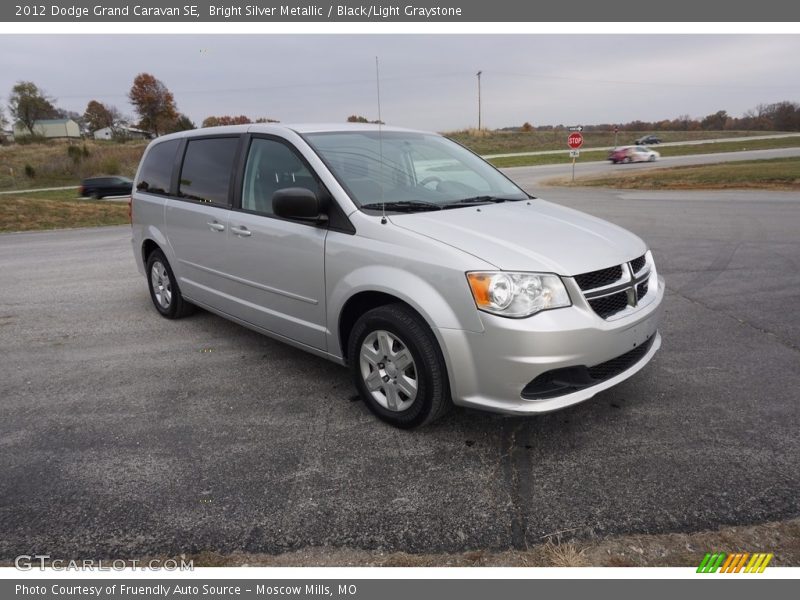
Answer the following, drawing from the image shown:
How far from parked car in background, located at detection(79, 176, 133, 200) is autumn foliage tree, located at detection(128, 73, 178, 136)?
4964 cm

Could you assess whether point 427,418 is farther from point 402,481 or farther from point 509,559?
point 509,559

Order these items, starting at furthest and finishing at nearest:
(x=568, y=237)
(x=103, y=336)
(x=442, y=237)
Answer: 1. (x=103, y=336)
2. (x=568, y=237)
3. (x=442, y=237)

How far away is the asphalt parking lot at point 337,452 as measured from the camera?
2.63 metres

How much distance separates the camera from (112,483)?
119 inches

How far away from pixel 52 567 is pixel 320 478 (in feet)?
4.07

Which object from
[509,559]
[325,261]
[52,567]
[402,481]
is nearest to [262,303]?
[325,261]

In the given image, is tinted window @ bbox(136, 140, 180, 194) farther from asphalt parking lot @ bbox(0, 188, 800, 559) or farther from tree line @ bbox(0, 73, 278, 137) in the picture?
tree line @ bbox(0, 73, 278, 137)

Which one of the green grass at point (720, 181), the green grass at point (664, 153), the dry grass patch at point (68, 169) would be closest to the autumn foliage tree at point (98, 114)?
the dry grass patch at point (68, 169)

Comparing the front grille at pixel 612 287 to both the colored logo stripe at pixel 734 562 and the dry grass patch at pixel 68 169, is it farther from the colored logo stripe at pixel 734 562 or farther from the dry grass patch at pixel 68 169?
the dry grass patch at pixel 68 169

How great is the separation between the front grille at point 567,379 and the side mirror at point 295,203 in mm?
1701

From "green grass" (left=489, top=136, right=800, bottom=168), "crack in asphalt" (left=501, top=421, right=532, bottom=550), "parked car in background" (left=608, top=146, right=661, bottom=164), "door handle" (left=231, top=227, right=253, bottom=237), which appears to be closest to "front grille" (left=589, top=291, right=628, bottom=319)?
"crack in asphalt" (left=501, top=421, right=532, bottom=550)

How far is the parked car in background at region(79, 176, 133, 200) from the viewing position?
2802 cm

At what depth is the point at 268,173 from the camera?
423 centimetres

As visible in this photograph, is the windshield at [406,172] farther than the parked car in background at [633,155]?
No
